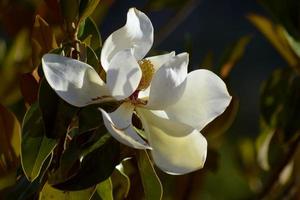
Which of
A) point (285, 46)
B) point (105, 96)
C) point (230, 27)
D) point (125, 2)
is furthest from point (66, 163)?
point (230, 27)

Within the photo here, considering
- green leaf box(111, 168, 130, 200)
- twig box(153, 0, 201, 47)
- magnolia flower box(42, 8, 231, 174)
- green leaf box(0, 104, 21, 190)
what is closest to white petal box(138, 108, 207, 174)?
magnolia flower box(42, 8, 231, 174)

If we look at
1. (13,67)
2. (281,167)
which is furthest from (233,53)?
(13,67)

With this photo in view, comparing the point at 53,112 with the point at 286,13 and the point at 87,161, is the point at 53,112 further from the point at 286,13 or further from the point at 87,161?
the point at 286,13

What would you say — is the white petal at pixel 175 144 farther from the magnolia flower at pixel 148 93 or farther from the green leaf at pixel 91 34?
the green leaf at pixel 91 34

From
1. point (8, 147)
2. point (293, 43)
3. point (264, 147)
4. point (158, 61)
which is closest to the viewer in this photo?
point (158, 61)

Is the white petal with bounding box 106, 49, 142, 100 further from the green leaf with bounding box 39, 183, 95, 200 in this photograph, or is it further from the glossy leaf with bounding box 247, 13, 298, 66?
the glossy leaf with bounding box 247, 13, 298, 66

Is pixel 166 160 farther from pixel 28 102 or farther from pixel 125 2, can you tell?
pixel 125 2
